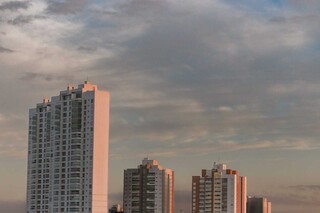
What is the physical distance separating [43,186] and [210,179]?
17520 mm

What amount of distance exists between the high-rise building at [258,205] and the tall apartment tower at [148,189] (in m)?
10.5

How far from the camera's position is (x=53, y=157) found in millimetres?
42031

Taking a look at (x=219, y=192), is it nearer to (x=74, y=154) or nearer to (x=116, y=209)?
(x=116, y=209)

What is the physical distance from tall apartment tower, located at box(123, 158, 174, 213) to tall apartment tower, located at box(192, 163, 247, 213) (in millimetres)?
2121

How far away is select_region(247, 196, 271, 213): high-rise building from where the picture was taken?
6575 cm

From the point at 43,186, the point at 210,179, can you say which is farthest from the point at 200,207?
the point at 43,186

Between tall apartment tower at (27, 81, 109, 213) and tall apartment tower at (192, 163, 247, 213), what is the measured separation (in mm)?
17025

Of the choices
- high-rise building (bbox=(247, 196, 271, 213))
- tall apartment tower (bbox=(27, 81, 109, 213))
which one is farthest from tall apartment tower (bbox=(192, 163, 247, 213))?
tall apartment tower (bbox=(27, 81, 109, 213))

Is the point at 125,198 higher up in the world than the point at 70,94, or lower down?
lower down

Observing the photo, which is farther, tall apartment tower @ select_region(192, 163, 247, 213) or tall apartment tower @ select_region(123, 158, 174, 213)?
tall apartment tower @ select_region(192, 163, 247, 213)

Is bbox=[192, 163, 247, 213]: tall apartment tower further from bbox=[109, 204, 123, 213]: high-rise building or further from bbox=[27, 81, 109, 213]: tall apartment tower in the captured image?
bbox=[27, 81, 109, 213]: tall apartment tower

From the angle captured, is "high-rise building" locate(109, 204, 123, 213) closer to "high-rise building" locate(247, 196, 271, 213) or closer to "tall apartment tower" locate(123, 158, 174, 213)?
"tall apartment tower" locate(123, 158, 174, 213)

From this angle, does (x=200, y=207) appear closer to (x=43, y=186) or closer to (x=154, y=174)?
(x=154, y=174)

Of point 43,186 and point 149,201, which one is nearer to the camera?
point 43,186
